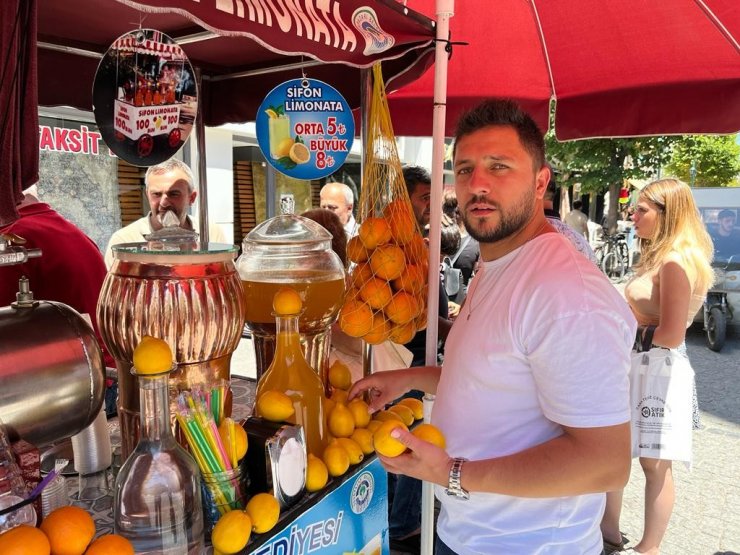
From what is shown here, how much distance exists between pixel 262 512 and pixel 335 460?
30 centimetres

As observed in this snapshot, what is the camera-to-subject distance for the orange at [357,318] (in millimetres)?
1662

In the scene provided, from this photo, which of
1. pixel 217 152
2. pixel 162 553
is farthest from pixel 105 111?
pixel 217 152

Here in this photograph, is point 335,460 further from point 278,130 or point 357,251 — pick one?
point 278,130

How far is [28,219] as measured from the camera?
7.32ft

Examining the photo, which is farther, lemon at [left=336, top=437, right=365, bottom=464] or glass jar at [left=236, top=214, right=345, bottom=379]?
glass jar at [left=236, top=214, right=345, bottom=379]

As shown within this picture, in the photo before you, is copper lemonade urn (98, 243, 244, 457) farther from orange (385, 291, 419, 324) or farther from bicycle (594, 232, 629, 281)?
bicycle (594, 232, 629, 281)

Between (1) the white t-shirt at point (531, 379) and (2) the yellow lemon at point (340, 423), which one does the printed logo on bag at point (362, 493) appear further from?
(1) the white t-shirt at point (531, 379)

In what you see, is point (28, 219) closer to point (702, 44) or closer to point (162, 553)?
point (162, 553)

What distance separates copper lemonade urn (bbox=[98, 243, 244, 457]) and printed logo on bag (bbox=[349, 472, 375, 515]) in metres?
0.42

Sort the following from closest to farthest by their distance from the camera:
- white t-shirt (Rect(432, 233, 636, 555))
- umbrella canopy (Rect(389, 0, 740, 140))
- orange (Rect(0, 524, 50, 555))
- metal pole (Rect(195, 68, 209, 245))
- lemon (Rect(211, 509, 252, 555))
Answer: orange (Rect(0, 524, 50, 555))
lemon (Rect(211, 509, 252, 555))
white t-shirt (Rect(432, 233, 636, 555))
umbrella canopy (Rect(389, 0, 740, 140))
metal pole (Rect(195, 68, 209, 245))

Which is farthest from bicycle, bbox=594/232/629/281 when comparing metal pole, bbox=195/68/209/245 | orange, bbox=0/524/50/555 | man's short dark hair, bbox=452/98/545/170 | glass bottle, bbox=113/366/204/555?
orange, bbox=0/524/50/555

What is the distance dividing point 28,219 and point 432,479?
1.92m

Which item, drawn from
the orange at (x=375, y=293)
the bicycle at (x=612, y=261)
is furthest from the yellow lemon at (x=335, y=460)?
the bicycle at (x=612, y=261)

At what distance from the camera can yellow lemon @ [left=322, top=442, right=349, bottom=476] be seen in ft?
4.44
